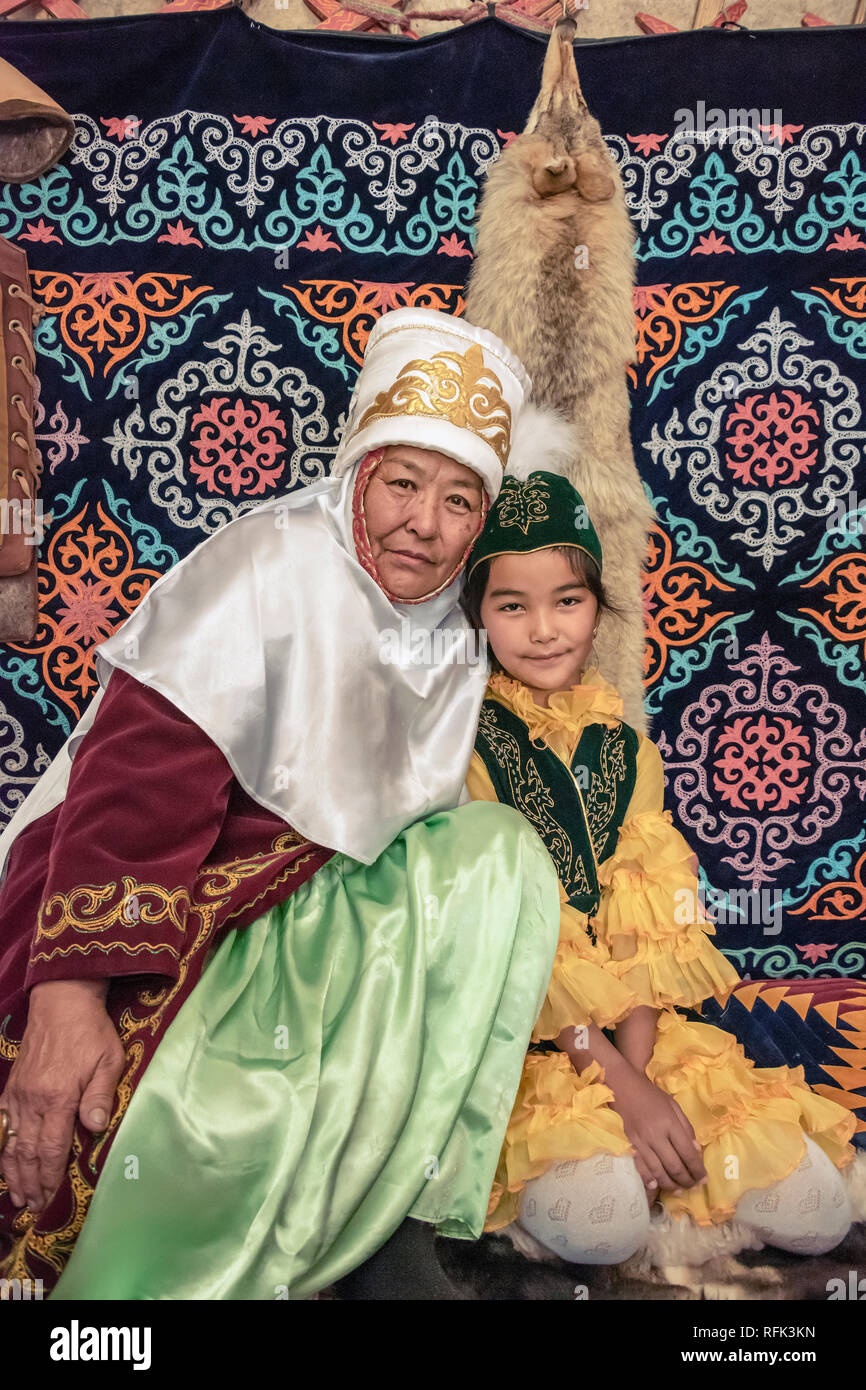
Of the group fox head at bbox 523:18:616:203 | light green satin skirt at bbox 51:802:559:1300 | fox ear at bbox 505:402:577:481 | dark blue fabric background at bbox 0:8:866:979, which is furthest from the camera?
dark blue fabric background at bbox 0:8:866:979

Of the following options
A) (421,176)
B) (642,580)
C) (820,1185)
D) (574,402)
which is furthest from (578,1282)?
(421,176)

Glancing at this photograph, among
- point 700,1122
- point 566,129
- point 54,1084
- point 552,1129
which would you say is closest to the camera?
point 54,1084

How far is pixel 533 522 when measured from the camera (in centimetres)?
221

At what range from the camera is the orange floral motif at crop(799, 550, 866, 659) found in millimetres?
3098

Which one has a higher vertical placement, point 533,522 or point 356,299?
point 356,299

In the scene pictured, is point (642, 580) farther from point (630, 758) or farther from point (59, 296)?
point (59, 296)

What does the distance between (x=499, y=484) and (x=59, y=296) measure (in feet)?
5.03

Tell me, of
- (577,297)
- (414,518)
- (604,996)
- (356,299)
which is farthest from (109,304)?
(604,996)

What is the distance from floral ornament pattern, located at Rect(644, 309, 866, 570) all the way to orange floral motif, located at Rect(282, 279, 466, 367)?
0.70 m

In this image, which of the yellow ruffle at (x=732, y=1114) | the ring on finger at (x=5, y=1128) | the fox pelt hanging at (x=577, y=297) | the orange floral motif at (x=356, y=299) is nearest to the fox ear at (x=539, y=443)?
the fox pelt hanging at (x=577, y=297)

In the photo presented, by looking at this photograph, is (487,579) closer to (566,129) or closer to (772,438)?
(772,438)

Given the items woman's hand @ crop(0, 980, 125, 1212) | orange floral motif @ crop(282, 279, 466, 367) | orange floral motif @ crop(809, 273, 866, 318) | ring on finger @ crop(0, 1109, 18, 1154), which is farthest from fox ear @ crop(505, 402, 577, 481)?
ring on finger @ crop(0, 1109, 18, 1154)

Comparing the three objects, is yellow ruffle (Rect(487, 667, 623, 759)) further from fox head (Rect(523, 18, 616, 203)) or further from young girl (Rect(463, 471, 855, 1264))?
fox head (Rect(523, 18, 616, 203))

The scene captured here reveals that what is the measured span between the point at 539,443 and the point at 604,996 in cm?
122
